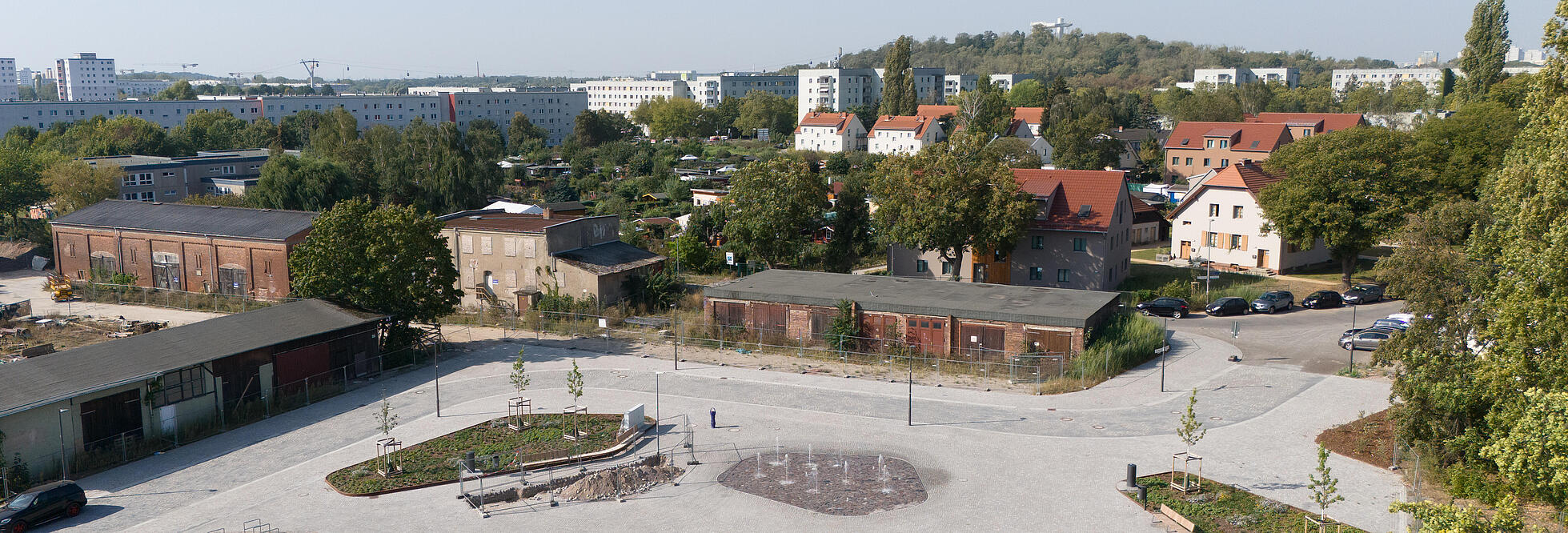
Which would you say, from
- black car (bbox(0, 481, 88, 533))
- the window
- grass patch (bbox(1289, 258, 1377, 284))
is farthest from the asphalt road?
black car (bbox(0, 481, 88, 533))

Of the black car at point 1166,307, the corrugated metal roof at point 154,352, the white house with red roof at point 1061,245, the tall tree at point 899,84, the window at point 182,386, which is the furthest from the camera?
the tall tree at point 899,84

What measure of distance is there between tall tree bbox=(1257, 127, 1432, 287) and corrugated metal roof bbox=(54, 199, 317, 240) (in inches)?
1886

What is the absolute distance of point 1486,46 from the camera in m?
85.8

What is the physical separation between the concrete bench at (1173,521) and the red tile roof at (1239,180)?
35.8m

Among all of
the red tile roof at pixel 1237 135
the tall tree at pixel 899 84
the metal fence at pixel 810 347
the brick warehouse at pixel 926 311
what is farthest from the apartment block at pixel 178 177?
the tall tree at pixel 899 84

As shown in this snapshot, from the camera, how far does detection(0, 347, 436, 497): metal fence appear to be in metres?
24.7

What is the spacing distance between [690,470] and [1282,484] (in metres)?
14.4

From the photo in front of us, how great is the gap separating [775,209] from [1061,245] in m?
13.9

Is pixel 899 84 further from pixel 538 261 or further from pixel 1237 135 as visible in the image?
pixel 538 261

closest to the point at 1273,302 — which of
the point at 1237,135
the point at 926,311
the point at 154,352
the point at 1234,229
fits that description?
the point at 1234,229

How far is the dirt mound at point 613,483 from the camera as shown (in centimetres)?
2345

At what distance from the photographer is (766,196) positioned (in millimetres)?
47500

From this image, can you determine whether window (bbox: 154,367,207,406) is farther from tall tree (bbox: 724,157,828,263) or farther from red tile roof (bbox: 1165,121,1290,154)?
red tile roof (bbox: 1165,121,1290,154)

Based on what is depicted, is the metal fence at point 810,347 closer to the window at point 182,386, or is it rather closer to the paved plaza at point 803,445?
the paved plaza at point 803,445
